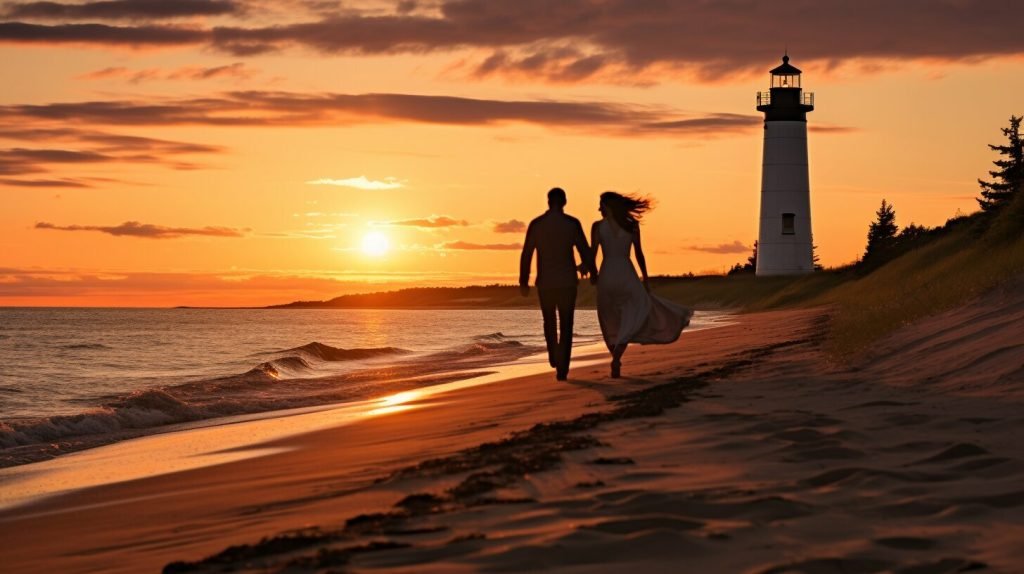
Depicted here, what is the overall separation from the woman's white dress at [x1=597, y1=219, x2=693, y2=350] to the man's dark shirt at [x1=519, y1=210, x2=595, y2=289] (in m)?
0.31

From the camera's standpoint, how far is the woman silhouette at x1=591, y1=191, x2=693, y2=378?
14.0m

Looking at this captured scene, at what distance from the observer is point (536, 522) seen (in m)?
4.82

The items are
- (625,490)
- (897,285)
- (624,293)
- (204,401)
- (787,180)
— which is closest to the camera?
(625,490)

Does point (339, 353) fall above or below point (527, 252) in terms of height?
below

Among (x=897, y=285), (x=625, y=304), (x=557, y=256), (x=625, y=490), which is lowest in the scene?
(x=625, y=490)

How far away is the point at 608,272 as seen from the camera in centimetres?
1413

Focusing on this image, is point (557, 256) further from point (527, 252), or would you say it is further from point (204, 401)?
point (204, 401)

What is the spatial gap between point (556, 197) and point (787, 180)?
54594 millimetres

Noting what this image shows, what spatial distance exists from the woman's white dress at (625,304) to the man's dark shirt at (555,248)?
12.3 inches

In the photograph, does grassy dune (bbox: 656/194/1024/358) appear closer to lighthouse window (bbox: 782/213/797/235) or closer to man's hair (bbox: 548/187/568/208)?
lighthouse window (bbox: 782/213/797/235)

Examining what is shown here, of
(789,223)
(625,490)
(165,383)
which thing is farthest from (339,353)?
(789,223)

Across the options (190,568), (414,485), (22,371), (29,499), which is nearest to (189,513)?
(414,485)

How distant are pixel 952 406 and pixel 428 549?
4.76m

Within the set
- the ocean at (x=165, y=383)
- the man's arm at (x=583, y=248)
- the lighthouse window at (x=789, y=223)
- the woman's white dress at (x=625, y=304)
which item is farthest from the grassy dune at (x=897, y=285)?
the ocean at (x=165, y=383)
